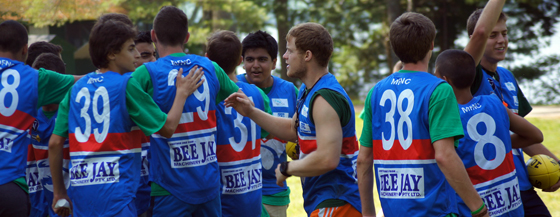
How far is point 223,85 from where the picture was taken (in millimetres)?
3941

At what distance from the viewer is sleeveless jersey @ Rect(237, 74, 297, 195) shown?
495cm

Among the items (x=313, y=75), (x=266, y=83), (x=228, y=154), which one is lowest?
(x=228, y=154)

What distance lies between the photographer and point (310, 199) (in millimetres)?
3479

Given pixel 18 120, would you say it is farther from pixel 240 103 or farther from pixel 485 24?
pixel 485 24

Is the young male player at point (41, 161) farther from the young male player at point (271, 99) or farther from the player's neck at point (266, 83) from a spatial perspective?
the player's neck at point (266, 83)

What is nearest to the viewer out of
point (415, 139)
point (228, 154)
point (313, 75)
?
point (415, 139)

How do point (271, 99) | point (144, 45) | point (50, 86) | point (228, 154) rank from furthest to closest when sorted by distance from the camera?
point (271, 99) → point (144, 45) → point (228, 154) → point (50, 86)

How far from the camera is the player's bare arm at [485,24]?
3.36 metres

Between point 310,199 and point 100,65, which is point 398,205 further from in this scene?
point 100,65

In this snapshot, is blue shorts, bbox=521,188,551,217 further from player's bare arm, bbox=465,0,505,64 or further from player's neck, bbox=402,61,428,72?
player's neck, bbox=402,61,428,72

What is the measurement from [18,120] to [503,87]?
157 inches

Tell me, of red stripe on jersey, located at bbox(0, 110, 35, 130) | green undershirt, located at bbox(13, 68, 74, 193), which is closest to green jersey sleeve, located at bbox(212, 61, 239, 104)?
green undershirt, located at bbox(13, 68, 74, 193)

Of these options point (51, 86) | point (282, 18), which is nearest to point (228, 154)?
point (51, 86)

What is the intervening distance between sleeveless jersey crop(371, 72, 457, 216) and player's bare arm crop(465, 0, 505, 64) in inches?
30.0
